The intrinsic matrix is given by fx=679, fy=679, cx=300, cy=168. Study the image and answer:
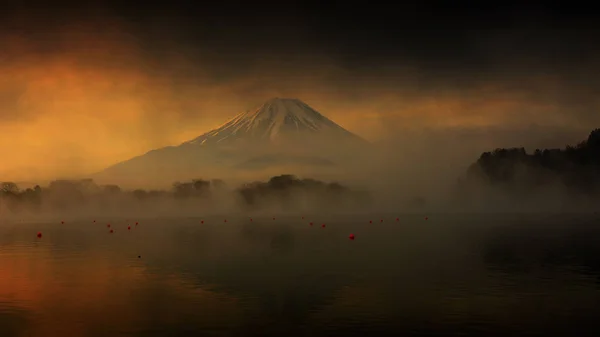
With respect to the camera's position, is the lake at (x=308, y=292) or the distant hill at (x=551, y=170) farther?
the distant hill at (x=551, y=170)

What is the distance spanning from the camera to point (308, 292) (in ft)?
96.0

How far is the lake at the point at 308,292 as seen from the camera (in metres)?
22.3

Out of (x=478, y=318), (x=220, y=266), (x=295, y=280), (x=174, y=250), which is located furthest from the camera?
(x=174, y=250)

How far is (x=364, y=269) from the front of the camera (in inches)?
1467

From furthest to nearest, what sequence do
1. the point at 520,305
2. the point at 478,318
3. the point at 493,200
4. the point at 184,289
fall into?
the point at 493,200 → the point at 184,289 → the point at 520,305 → the point at 478,318

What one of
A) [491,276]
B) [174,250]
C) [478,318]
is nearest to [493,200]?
[174,250]

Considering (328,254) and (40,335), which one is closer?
(40,335)

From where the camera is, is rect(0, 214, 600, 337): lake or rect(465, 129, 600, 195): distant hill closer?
rect(0, 214, 600, 337): lake

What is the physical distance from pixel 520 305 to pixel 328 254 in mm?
22104

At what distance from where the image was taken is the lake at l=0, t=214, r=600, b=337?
879 inches

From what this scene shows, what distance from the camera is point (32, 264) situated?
43188 mm

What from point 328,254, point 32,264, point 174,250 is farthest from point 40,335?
point 174,250

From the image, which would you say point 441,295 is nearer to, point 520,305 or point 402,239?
point 520,305

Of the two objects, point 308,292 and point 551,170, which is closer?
point 308,292
